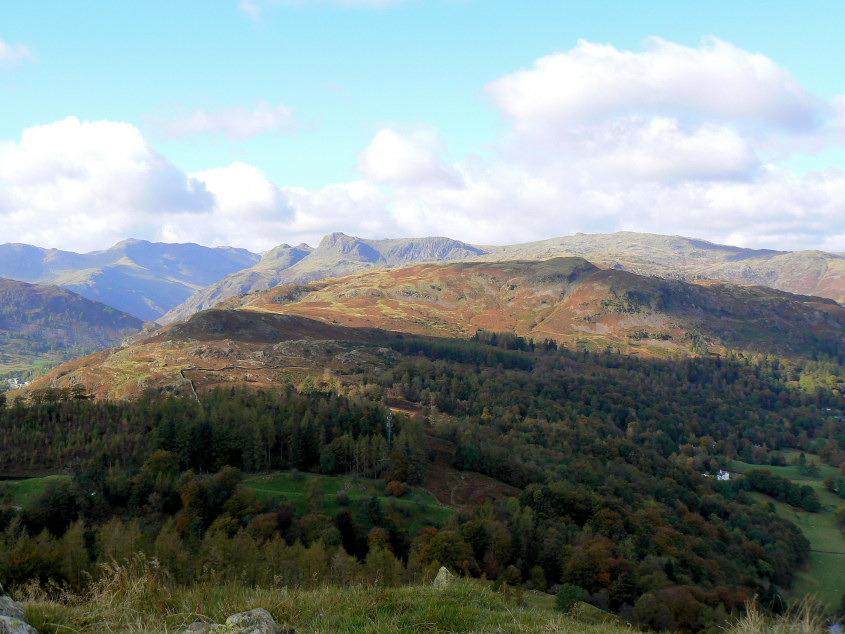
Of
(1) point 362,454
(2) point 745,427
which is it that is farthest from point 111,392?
(2) point 745,427

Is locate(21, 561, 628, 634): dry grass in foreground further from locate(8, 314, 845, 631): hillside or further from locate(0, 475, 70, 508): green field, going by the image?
locate(0, 475, 70, 508): green field

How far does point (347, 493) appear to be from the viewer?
52250 millimetres

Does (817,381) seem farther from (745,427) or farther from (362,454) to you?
(362,454)

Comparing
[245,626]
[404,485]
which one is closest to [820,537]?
[404,485]

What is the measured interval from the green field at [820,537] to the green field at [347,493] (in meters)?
54.6

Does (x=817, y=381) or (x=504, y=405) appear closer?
(x=504, y=405)

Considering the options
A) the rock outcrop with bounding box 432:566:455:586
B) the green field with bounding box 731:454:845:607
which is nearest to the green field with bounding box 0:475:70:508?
the rock outcrop with bounding box 432:566:455:586

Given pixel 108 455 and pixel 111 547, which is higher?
pixel 111 547

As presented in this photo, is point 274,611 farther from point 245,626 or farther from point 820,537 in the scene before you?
point 820,537

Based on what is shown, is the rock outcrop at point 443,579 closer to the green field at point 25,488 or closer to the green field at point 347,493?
the green field at point 347,493

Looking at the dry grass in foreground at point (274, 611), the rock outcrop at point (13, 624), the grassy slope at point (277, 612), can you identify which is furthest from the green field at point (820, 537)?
the rock outcrop at point (13, 624)

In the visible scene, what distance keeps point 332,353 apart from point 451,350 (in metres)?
46.0

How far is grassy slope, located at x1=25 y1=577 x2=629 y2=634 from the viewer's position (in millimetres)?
8289

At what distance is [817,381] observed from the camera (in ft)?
629
